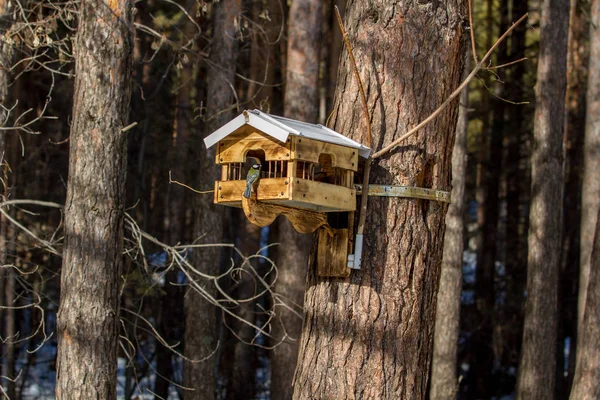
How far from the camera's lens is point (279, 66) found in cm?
1662

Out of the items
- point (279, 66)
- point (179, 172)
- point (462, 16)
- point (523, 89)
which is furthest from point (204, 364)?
point (523, 89)

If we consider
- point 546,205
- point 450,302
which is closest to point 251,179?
point 450,302

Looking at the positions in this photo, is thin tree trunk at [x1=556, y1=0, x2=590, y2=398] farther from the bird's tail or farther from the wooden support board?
the bird's tail

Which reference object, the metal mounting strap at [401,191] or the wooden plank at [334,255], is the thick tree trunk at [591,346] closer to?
the metal mounting strap at [401,191]

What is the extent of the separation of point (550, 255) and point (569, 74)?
23.6ft

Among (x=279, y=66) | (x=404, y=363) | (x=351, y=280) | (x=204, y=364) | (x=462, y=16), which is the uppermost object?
(x=279, y=66)

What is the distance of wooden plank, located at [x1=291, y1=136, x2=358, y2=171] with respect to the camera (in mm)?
3840

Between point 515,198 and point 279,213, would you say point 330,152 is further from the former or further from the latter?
point 515,198

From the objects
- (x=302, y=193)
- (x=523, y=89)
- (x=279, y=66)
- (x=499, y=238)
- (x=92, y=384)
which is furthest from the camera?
(x=499, y=238)

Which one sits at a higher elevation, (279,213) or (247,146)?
(247,146)

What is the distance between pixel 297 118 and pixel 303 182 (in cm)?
744

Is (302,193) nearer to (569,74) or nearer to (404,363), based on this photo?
(404,363)

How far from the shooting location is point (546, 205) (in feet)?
39.7

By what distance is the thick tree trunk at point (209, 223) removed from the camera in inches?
441
